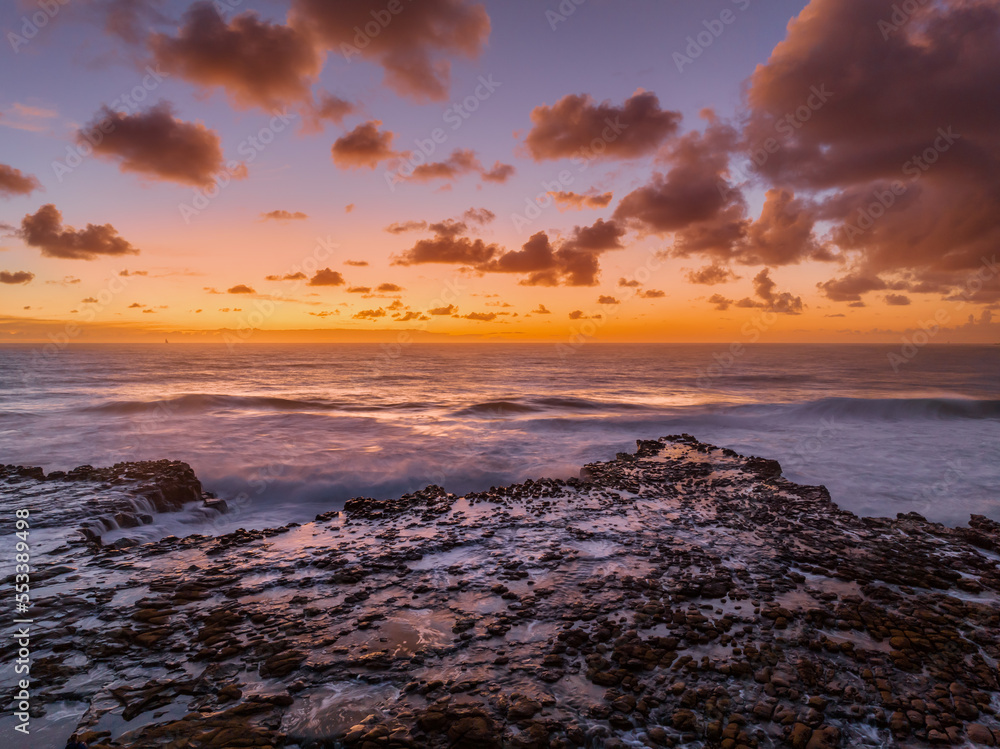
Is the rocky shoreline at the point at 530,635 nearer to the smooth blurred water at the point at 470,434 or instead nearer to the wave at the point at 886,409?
the smooth blurred water at the point at 470,434

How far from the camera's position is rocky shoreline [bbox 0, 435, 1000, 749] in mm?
5555

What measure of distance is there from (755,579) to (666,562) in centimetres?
176

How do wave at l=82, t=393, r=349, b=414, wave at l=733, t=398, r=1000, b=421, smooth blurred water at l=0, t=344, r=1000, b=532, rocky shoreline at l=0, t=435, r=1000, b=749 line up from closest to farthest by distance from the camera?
rocky shoreline at l=0, t=435, r=1000, b=749
smooth blurred water at l=0, t=344, r=1000, b=532
wave at l=733, t=398, r=1000, b=421
wave at l=82, t=393, r=349, b=414

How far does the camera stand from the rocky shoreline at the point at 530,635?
5.55 meters

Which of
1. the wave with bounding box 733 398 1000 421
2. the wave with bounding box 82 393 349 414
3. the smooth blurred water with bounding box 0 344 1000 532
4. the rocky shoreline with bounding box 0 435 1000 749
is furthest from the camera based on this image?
the wave with bounding box 82 393 349 414

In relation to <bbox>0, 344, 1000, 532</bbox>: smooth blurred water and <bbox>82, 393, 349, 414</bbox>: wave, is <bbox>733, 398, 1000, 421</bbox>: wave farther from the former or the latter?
<bbox>82, 393, 349, 414</bbox>: wave

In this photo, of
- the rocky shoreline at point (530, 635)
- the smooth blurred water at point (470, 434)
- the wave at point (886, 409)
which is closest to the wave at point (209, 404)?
the smooth blurred water at point (470, 434)

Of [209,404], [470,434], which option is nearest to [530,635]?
[470,434]

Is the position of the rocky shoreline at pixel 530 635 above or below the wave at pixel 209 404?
below

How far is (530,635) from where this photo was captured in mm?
7418

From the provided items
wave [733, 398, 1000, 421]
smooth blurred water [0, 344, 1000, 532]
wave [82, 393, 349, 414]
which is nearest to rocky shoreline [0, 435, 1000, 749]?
smooth blurred water [0, 344, 1000, 532]

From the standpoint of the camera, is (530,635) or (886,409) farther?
(886,409)

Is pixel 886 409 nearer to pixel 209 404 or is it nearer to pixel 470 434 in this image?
pixel 470 434

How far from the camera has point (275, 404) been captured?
125ft
